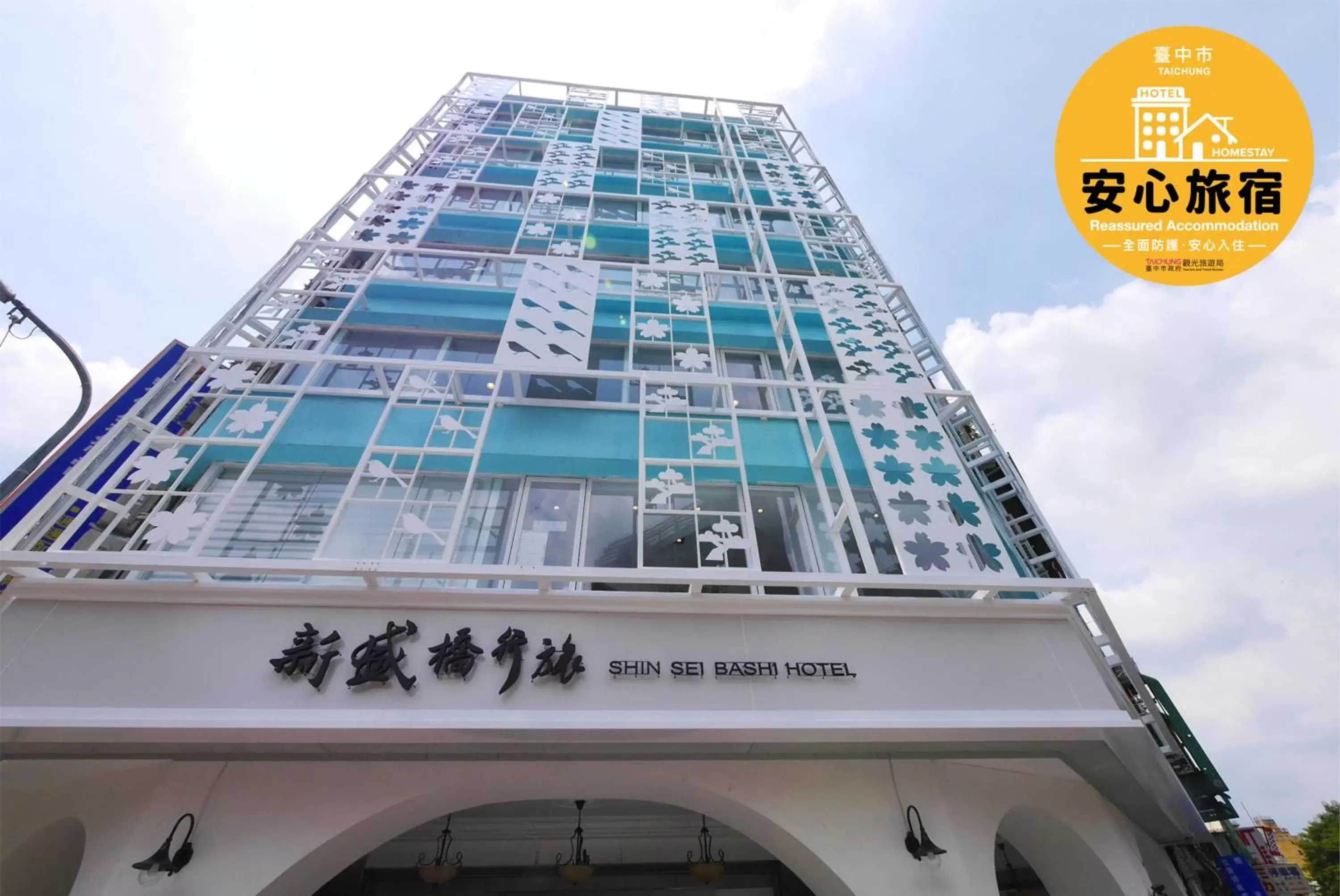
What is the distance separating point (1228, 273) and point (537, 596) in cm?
856

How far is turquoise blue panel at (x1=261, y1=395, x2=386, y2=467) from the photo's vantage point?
650cm

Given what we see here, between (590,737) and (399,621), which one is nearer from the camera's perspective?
(590,737)

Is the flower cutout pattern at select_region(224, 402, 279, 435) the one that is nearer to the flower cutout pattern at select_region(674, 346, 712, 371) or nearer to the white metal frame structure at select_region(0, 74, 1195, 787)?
the white metal frame structure at select_region(0, 74, 1195, 787)

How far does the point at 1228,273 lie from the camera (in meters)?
6.32

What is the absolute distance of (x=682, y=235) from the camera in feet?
34.1

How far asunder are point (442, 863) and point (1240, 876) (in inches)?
311

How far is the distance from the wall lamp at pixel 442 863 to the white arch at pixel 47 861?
2.96 m

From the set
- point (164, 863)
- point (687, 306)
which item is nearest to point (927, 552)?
point (687, 306)

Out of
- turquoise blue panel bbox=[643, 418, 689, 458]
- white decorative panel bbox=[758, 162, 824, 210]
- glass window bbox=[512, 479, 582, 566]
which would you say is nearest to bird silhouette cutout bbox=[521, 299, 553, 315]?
turquoise blue panel bbox=[643, 418, 689, 458]

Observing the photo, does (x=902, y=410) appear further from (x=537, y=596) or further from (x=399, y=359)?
(x=399, y=359)

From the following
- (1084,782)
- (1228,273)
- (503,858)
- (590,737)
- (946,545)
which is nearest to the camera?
(590,737)

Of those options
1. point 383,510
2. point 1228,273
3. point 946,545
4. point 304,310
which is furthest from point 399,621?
point 1228,273

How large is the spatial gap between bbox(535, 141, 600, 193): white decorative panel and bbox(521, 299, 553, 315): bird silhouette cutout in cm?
462

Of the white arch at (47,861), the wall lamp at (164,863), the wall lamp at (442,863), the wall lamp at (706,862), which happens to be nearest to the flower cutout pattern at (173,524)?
the white arch at (47,861)
